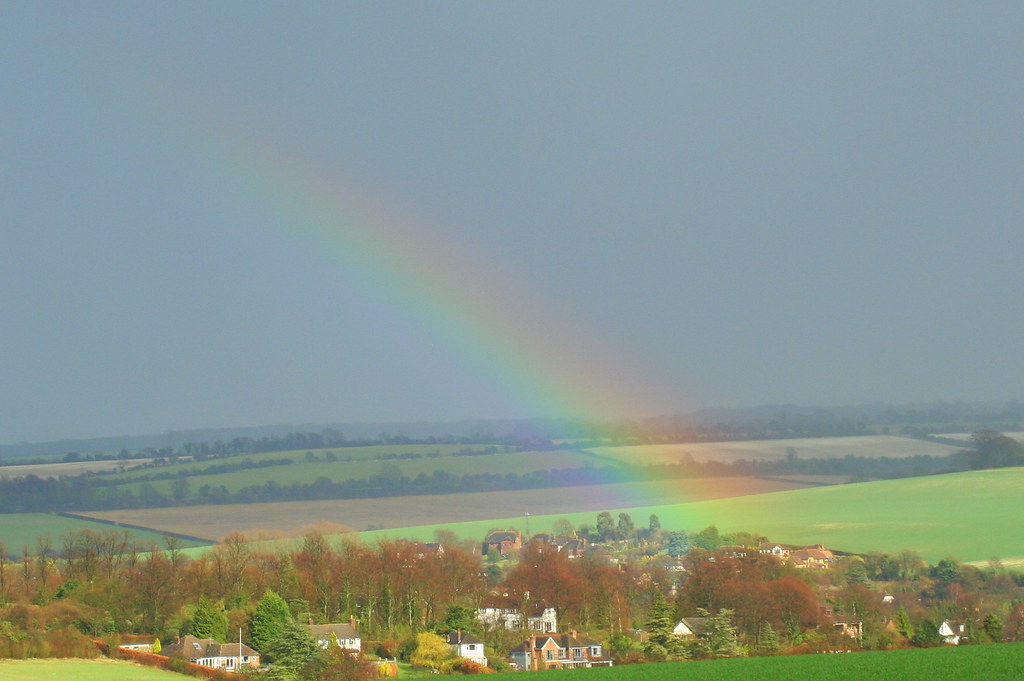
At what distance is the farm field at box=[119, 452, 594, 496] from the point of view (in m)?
116

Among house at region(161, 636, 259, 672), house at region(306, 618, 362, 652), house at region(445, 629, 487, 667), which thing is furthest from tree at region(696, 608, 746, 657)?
house at region(161, 636, 259, 672)

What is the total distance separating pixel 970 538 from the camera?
66812 millimetres

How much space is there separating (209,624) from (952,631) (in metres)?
28.3

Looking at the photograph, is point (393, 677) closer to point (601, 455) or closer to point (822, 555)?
point (822, 555)

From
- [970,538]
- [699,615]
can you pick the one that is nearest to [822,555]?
[970,538]

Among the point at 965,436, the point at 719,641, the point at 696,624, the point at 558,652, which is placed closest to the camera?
the point at 719,641

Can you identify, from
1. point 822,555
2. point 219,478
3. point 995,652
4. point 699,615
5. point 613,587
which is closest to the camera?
point 995,652

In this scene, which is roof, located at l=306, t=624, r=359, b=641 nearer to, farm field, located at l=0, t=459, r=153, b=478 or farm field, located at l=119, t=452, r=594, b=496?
farm field, located at l=119, t=452, r=594, b=496

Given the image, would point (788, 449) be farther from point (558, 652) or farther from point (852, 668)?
point (852, 668)

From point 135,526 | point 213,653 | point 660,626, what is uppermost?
point 135,526

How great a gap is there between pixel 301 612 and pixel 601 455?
8314cm

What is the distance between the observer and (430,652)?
40.7 m

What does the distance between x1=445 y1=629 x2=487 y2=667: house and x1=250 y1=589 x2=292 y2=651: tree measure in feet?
20.2

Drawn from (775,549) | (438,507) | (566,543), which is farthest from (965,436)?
(438,507)
